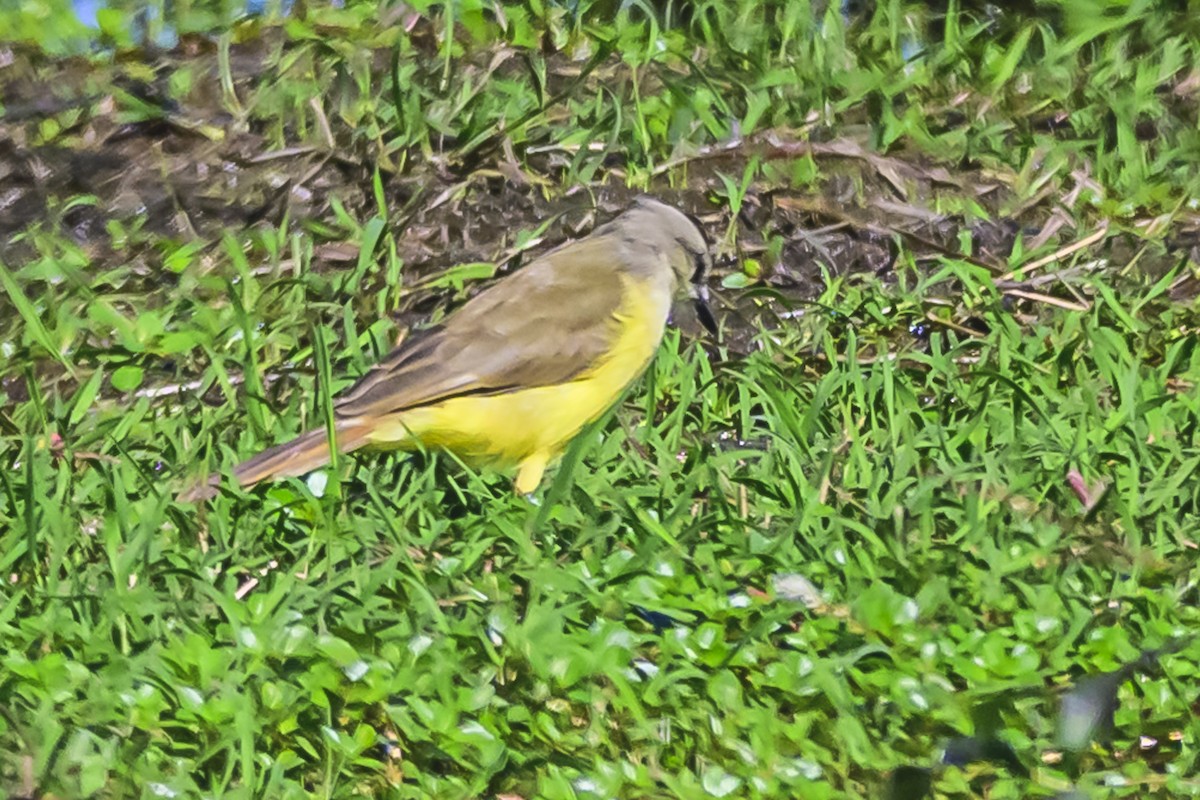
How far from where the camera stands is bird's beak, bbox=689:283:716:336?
5.82 m

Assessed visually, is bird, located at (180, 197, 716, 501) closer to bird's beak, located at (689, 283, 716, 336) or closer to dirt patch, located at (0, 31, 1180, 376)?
bird's beak, located at (689, 283, 716, 336)

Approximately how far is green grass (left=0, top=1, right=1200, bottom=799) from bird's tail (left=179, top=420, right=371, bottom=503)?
0.08 meters

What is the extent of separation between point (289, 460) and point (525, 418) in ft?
2.36

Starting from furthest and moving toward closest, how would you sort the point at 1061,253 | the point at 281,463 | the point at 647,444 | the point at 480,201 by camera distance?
the point at 480,201 → the point at 1061,253 → the point at 647,444 → the point at 281,463

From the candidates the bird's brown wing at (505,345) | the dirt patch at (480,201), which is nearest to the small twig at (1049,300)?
the dirt patch at (480,201)

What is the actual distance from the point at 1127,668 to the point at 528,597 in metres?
2.74

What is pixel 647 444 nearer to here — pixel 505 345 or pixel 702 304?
pixel 505 345

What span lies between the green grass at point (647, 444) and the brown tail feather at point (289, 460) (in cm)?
8

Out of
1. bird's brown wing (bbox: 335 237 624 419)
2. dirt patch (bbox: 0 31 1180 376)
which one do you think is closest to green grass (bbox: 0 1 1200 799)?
dirt patch (bbox: 0 31 1180 376)

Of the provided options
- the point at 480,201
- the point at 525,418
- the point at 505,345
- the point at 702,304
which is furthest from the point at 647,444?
the point at 480,201

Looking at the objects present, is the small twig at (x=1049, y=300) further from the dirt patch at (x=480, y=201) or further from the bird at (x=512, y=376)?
the bird at (x=512, y=376)

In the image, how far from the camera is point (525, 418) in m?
5.03

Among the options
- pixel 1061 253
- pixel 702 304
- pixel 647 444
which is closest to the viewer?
pixel 647 444

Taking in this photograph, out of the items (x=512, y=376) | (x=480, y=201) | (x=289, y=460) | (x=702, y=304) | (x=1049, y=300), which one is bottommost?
(x=1049, y=300)
